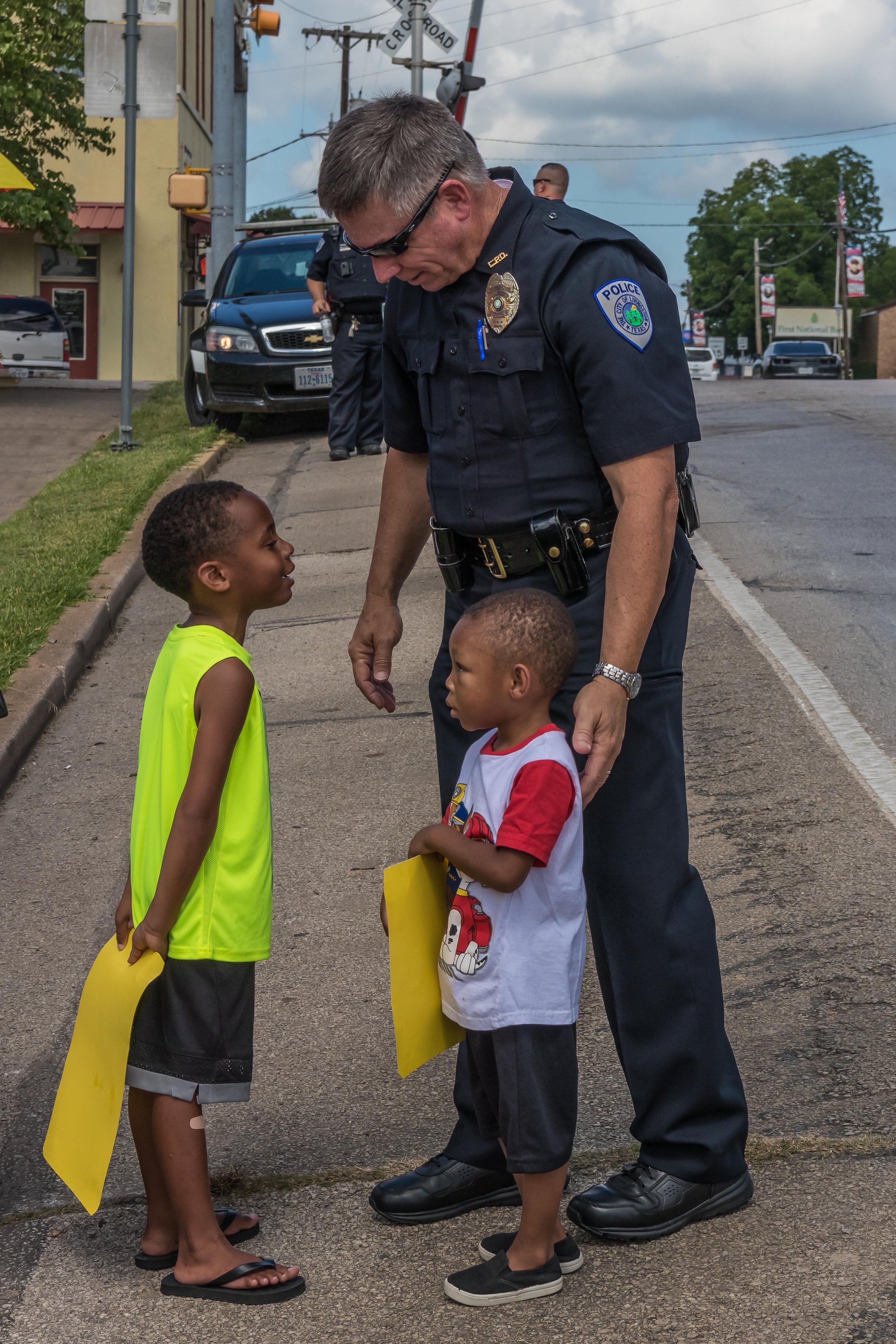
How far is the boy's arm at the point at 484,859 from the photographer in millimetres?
2324

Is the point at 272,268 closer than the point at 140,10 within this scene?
No

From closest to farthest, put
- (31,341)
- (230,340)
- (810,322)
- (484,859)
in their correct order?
(484,859) → (230,340) → (31,341) → (810,322)

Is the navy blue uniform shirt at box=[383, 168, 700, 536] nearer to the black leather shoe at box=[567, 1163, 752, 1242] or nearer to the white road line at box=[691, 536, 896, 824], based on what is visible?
the black leather shoe at box=[567, 1163, 752, 1242]

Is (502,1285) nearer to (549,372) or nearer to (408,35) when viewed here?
(549,372)

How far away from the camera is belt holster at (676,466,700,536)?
2.72 meters

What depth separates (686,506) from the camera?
9.00 ft

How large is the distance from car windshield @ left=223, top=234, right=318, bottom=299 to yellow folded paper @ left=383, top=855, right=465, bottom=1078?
12066 millimetres

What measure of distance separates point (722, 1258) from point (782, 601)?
16.1 ft

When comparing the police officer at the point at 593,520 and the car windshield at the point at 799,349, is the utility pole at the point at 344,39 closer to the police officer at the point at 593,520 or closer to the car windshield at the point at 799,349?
the car windshield at the point at 799,349

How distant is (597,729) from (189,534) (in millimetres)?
768

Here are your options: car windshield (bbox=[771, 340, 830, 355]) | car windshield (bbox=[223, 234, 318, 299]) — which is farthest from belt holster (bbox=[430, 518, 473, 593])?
car windshield (bbox=[771, 340, 830, 355])

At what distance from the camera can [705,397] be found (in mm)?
18500

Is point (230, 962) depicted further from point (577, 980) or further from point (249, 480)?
point (249, 480)

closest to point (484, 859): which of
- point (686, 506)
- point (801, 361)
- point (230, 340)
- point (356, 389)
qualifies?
point (686, 506)
